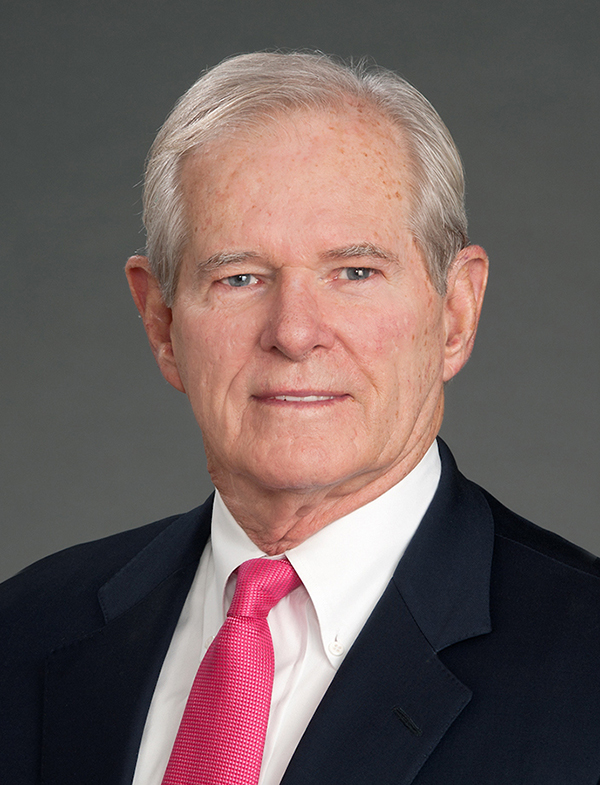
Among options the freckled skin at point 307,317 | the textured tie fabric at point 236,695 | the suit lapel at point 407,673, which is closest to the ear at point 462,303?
the freckled skin at point 307,317

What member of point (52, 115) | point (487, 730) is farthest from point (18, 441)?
point (487, 730)

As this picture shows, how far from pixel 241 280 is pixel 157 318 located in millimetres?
385

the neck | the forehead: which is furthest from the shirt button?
the forehead

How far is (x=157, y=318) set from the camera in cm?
280

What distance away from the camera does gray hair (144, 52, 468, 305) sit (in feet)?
8.24

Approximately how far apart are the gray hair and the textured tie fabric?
0.63 meters

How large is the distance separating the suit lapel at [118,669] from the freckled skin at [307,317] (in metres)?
0.32

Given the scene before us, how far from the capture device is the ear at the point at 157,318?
2777 mm

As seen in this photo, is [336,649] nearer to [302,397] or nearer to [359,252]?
[302,397]

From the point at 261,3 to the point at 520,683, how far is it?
2.95m

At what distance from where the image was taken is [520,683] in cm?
224

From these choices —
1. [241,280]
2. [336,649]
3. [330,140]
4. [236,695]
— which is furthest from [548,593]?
[330,140]

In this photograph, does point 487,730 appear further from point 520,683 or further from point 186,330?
point 186,330

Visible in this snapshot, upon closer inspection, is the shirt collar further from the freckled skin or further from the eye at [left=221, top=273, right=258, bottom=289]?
the eye at [left=221, top=273, right=258, bottom=289]
